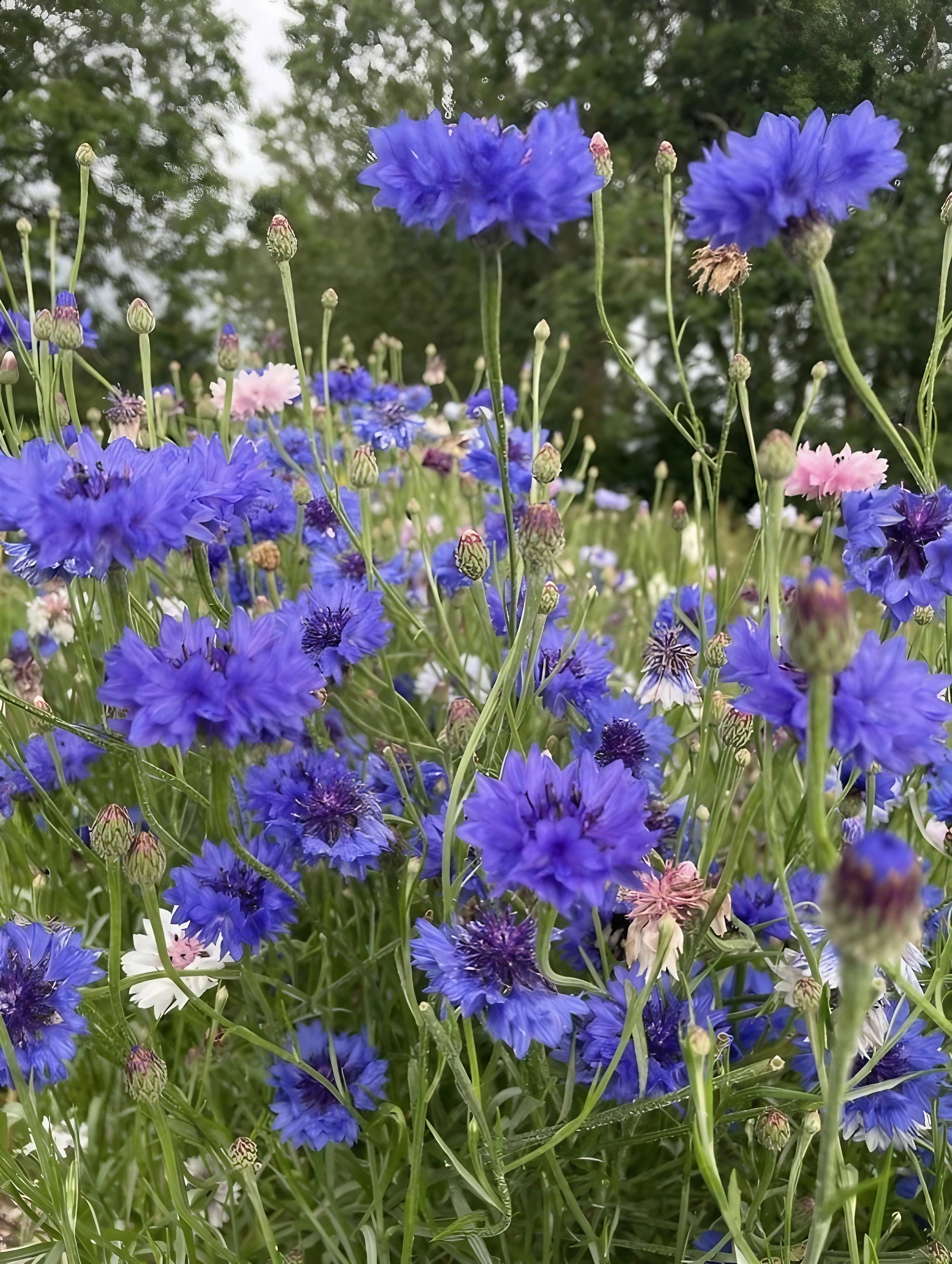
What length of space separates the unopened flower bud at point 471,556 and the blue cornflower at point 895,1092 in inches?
14.1

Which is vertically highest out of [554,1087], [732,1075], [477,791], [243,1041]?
[477,791]

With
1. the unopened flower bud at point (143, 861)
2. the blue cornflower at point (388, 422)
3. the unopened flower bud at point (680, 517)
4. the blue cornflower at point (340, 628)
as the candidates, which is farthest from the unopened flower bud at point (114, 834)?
the blue cornflower at point (388, 422)

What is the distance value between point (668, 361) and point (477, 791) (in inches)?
111

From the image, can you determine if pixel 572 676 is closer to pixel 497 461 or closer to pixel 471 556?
pixel 471 556

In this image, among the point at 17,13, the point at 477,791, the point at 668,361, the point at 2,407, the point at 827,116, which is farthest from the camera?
the point at 668,361

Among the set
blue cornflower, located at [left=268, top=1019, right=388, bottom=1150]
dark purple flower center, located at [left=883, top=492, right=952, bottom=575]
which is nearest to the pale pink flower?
dark purple flower center, located at [left=883, top=492, right=952, bottom=575]

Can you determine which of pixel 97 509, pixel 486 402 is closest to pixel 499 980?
pixel 97 509

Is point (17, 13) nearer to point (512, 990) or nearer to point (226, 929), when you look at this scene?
point (226, 929)

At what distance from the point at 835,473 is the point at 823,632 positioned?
0.45m

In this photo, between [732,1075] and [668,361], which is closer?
[732,1075]

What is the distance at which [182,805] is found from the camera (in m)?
0.89

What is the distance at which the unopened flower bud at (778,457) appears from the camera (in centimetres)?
41

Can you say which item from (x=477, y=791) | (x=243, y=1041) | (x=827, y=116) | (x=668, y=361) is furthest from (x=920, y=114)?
(x=668, y=361)

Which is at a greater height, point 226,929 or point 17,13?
point 17,13
